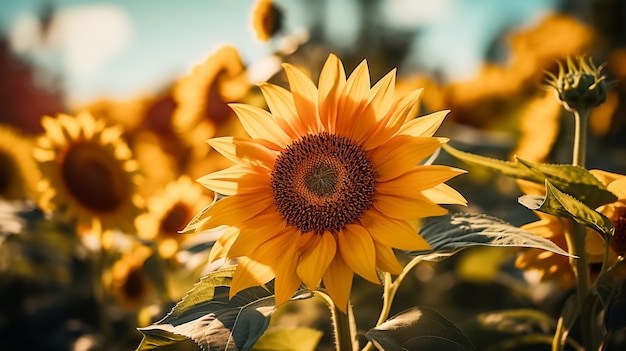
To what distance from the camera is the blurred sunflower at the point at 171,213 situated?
2.12 metres

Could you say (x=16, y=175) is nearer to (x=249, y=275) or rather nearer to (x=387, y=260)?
(x=249, y=275)

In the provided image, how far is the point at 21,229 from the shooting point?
2.06m

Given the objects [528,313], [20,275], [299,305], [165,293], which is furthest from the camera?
[20,275]

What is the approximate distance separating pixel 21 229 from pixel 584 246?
1.59m

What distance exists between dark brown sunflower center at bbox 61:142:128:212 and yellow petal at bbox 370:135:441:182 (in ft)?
4.34

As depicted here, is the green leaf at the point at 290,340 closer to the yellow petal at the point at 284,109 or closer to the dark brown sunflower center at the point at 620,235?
the yellow petal at the point at 284,109

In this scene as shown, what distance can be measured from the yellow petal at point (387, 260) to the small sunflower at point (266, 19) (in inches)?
49.0

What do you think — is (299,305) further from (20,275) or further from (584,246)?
(584,246)

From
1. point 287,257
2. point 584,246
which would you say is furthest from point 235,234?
point 584,246

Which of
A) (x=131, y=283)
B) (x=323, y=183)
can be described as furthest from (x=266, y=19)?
(x=323, y=183)

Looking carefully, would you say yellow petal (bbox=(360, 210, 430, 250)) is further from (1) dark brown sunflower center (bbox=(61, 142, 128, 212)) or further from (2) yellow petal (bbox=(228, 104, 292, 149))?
(1) dark brown sunflower center (bbox=(61, 142, 128, 212))

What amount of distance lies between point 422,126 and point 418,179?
0.09 m

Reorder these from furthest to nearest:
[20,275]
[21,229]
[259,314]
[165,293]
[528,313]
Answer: [20,275]
[21,229]
[165,293]
[528,313]
[259,314]

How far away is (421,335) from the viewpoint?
95 centimetres
